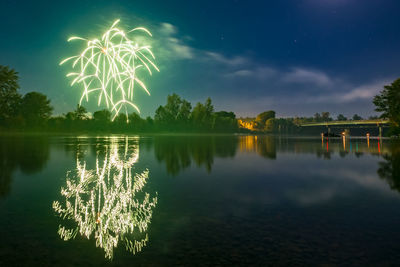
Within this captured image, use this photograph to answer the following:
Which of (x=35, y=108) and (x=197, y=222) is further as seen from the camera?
(x=35, y=108)

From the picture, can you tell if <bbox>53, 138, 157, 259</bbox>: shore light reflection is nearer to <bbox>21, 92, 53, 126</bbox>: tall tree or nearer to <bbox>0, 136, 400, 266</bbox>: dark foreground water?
<bbox>0, 136, 400, 266</bbox>: dark foreground water

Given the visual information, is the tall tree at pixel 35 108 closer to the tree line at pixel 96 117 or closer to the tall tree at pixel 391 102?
the tree line at pixel 96 117

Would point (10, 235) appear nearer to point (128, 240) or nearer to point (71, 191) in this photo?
point (128, 240)

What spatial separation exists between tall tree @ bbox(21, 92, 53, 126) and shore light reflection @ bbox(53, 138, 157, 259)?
127 meters

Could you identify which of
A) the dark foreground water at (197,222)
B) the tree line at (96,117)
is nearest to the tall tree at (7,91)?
the tree line at (96,117)

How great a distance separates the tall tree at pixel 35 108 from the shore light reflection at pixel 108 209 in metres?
127

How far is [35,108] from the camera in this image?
409ft

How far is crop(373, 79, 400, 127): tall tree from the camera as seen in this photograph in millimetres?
62844

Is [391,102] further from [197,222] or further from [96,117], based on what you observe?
[96,117]

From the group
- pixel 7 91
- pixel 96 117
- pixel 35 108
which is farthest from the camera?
pixel 96 117

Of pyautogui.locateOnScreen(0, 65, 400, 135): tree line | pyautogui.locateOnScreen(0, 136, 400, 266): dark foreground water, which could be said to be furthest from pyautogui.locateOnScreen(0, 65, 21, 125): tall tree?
pyautogui.locateOnScreen(0, 136, 400, 266): dark foreground water

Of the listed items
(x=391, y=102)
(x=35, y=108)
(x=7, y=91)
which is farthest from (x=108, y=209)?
(x=35, y=108)

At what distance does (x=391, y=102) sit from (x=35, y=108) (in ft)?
435

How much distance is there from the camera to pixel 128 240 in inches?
256
